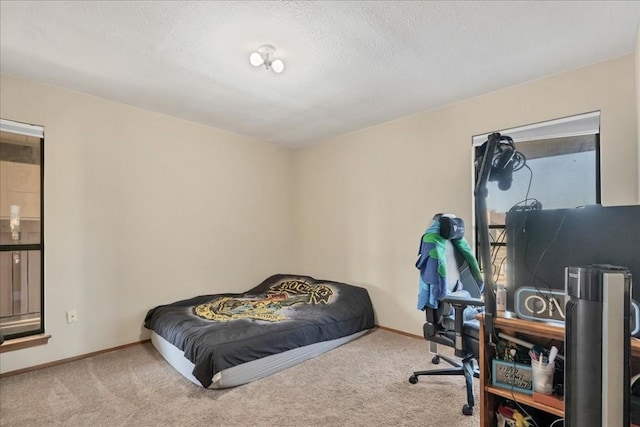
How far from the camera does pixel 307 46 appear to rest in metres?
2.19

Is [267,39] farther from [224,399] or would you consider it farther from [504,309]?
[224,399]

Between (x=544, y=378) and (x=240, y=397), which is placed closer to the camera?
(x=544, y=378)

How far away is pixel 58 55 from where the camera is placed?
231cm

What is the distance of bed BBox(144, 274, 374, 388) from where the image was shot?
2.37 meters

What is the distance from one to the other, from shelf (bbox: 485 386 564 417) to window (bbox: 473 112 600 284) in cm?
89

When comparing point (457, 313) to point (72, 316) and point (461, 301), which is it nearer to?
point (461, 301)

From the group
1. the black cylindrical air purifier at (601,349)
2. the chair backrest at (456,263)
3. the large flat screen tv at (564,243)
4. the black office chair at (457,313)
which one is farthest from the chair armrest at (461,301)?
the black cylindrical air purifier at (601,349)

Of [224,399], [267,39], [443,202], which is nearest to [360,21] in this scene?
[267,39]

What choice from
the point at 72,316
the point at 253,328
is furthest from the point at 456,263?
the point at 72,316

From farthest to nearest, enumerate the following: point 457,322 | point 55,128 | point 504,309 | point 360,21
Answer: point 55,128 < point 457,322 < point 360,21 < point 504,309

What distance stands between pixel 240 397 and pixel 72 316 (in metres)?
1.80

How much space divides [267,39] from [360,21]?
2.02 ft

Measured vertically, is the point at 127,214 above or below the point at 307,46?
below

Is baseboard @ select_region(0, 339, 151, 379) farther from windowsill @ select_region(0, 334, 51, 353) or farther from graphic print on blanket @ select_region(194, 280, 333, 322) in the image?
graphic print on blanket @ select_region(194, 280, 333, 322)
